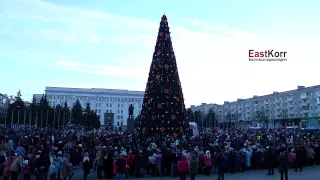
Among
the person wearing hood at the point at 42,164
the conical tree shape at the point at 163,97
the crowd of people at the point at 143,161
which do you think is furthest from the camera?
the conical tree shape at the point at 163,97

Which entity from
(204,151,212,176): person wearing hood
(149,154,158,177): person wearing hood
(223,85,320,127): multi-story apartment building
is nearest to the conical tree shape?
(204,151,212,176): person wearing hood

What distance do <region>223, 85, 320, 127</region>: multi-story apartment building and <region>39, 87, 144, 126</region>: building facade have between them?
4245cm

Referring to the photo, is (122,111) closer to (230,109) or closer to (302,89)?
(230,109)

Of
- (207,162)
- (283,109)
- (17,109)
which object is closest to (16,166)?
(207,162)

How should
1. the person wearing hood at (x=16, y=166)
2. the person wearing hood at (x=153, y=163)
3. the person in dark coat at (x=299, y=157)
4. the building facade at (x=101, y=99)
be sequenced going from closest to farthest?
the person wearing hood at (x=16, y=166)
the person wearing hood at (x=153, y=163)
the person in dark coat at (x=299, y=157)
the building facade at (x=101, y=99)

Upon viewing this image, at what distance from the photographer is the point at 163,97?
26.4 m

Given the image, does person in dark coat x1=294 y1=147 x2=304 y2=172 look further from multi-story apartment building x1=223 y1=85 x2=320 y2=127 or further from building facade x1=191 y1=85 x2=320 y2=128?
multi-story apartment building x1=223 y1=85 x2=320 y2=127

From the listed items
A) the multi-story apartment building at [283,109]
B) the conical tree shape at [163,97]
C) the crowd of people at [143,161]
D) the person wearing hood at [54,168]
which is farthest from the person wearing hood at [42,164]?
the multi-story apartment building at [283,109]

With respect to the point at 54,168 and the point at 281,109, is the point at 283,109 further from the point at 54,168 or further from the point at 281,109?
the point at 54,168

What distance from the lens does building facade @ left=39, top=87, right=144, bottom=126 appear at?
419 feet

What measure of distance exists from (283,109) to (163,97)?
72.5 meters

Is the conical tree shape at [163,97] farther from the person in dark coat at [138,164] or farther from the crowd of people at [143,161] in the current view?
the person in dark coat at [138,164]

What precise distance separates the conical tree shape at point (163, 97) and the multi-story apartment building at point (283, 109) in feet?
188

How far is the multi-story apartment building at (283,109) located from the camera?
258 feet
